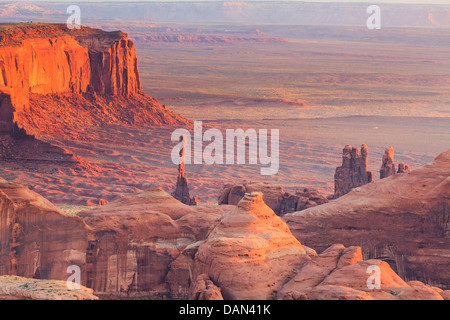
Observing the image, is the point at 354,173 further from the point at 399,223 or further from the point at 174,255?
the point at 174,255

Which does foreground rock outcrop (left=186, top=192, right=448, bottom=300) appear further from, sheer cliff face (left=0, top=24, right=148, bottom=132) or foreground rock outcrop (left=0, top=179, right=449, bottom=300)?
sheer cliff face (left=0, top=24, right=148, bottom=132)

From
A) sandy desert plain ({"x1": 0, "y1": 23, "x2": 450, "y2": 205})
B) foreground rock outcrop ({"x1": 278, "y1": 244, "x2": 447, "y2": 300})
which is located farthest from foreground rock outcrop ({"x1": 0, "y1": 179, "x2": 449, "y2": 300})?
sandy desert plain ({"x1": 0, "y1": 23, "x2": 450, "y2": 205})

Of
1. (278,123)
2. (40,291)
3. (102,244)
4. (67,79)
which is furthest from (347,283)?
(278,123)

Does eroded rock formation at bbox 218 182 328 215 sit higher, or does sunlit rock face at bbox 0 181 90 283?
sunlit rock face at bbox 0 181 90 283

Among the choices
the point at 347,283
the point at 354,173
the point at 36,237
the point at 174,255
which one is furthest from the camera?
the point at 354,173

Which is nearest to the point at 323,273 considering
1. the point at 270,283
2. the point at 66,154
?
the point at 270,283

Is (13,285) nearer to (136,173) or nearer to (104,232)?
(104,232)
